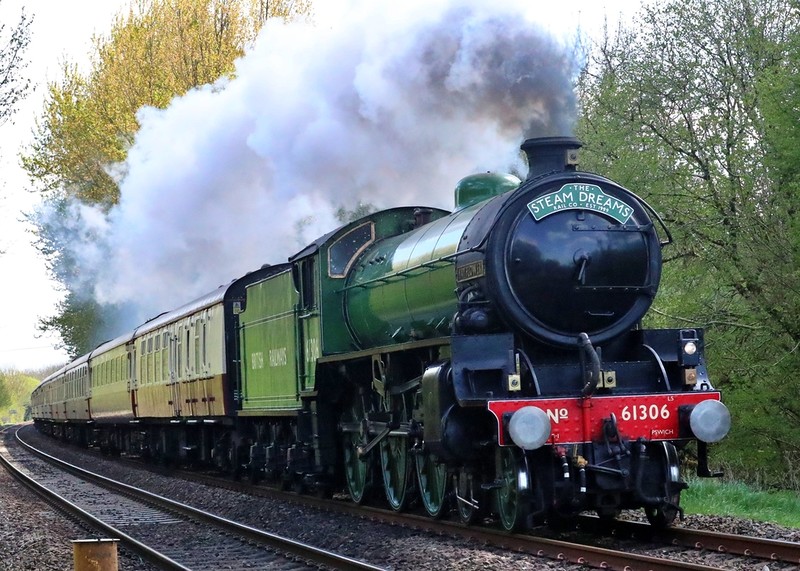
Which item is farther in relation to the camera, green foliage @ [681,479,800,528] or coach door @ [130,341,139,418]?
coach door @ [130,341,139,418]

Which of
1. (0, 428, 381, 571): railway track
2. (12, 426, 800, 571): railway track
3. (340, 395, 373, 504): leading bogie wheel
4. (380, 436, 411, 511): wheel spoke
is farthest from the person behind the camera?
(340, 395, 373, 504): leading bogie wheel

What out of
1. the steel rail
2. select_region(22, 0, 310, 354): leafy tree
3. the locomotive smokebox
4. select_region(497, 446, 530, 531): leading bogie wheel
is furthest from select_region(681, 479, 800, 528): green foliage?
select_region(22, 0, 310, 354): leafy tree

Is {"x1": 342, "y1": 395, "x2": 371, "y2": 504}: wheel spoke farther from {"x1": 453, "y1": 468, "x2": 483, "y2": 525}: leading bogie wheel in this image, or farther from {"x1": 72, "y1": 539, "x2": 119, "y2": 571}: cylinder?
{"x1": 72, "y1": 539, "x2": 119, "y2": 571}: cylinder

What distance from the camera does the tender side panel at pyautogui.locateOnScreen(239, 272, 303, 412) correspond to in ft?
42.9

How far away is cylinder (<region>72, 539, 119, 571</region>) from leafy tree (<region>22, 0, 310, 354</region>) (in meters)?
25.3

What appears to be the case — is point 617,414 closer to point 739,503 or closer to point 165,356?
point 739,503

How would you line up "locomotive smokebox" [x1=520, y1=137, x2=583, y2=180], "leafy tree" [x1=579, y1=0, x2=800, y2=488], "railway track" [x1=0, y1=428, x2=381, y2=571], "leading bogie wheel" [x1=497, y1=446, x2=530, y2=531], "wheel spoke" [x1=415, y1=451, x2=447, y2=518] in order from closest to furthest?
"leading bogie wheel" [x1=497, y1=446, x2=530, y2=531] < "railway track" [x1=0, y1=428, x2=381, y2=571] < "locomotive smokebox" [x1=520, y1=137, x2=583, y2=180] < "wheel spoke" [x1=415, y1=451, x2=447, y2=518] < "leafy tree" [x1=579, y1=0, x2=800, y2=488]

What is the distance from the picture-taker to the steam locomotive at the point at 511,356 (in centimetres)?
834

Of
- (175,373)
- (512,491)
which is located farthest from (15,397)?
(512,491)

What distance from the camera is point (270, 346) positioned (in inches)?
555

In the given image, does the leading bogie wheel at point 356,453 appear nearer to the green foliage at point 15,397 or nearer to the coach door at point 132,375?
the coach door at point 132,375

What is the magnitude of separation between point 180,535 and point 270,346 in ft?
11.9

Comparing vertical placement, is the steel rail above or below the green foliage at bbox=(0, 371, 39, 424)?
below

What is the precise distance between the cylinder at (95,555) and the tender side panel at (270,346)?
21.0 feet
